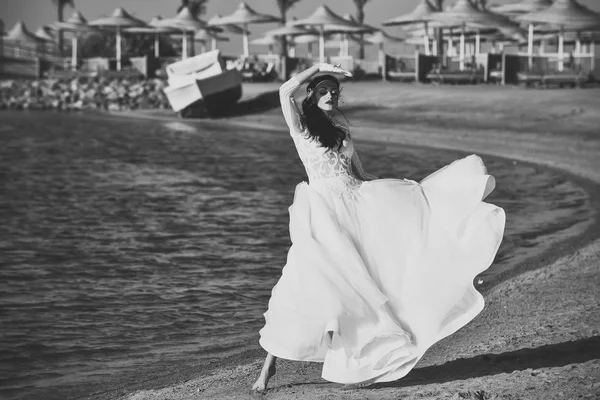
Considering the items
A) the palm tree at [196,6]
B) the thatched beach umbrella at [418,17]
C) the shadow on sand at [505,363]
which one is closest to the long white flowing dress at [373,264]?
the shadow on sand at [505,363]

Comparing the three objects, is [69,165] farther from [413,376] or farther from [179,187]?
[413,376]

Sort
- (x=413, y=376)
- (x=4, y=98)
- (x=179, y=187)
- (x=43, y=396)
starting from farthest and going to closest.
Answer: (x=4, y=98), (x=179, y=187), (x=43, y=396), (x=413, y=376)

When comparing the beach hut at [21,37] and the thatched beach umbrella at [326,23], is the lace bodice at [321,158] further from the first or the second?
the beach hut at [21,37]

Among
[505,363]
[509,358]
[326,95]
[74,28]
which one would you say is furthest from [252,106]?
[326,95]

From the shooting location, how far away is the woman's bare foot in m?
6.23

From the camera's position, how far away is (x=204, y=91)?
41000 mm

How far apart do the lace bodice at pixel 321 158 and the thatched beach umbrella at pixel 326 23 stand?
146 feet

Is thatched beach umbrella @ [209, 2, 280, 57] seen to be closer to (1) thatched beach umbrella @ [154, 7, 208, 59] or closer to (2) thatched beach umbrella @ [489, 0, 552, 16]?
(1) thatched beach umbrella @ [154, 7, 208, 59]

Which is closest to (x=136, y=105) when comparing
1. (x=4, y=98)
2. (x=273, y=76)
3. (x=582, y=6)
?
(x=273, y=76)

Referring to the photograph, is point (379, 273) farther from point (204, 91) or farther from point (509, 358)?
point (204, 91)

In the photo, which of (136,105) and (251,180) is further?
(136,105)

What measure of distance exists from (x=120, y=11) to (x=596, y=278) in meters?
56.7

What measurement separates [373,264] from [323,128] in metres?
0.83

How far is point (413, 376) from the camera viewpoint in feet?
21.2
